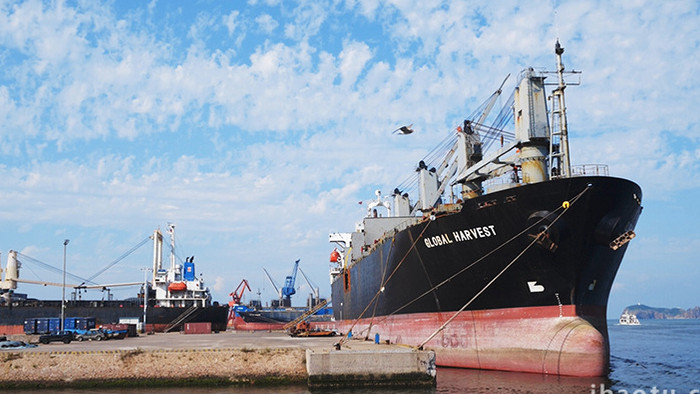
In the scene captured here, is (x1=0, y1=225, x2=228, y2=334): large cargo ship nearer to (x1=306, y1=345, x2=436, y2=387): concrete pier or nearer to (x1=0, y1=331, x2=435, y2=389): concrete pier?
(x1=0, y1=331, x2=435, y2=389): concrete pier

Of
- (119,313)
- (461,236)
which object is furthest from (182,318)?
(461,236)

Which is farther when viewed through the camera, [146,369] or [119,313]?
[119,313]

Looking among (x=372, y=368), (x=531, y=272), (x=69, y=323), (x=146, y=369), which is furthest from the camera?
(x=69, y=323)

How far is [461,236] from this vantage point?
25516 millimetres

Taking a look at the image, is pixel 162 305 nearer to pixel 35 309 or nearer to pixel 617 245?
pixel 35 309

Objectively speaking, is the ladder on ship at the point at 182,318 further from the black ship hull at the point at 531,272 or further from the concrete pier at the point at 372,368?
the concrete pier at the point at 372,368

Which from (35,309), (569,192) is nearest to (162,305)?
(35,309)

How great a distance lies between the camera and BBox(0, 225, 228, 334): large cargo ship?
206 feet

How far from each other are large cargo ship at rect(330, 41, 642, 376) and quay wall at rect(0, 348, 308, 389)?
6.48 m

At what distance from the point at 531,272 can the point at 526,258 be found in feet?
2.00

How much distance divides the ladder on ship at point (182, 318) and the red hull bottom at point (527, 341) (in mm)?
43147

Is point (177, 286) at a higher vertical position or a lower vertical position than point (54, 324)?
higher

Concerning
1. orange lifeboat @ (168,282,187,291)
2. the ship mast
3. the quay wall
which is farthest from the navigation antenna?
orange lifeboat @ (168,282,187,291)

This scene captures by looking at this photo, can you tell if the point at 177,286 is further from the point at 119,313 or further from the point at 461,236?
the point at 461,236
